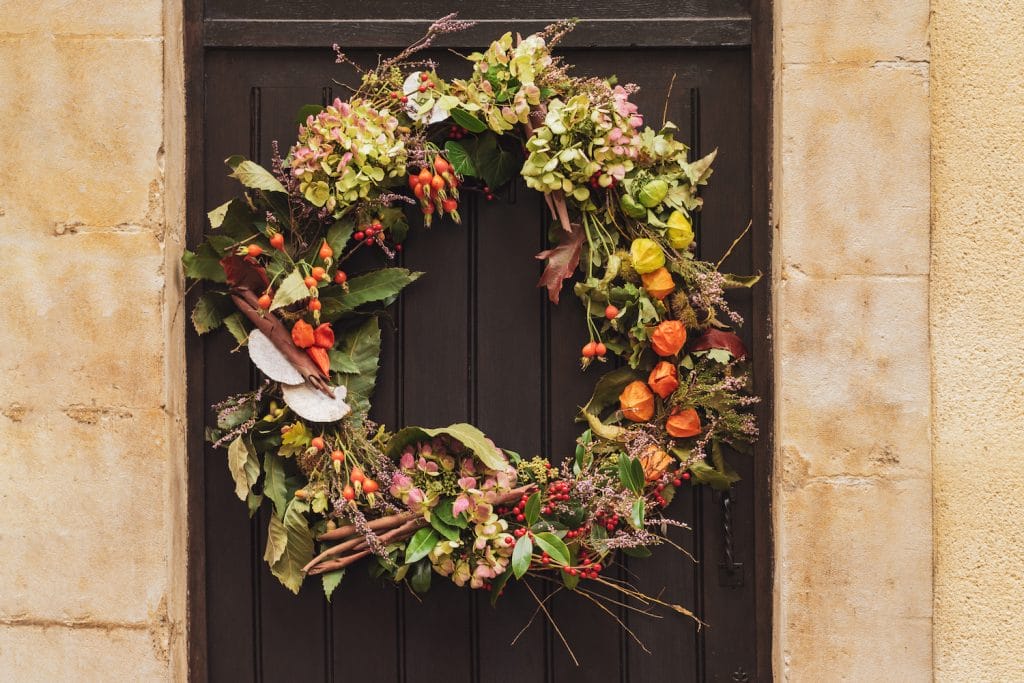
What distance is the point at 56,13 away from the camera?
6.02 ft

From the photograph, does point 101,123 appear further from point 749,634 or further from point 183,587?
point 749,634

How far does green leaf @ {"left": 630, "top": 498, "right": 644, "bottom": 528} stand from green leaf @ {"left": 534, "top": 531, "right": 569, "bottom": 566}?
0.17m

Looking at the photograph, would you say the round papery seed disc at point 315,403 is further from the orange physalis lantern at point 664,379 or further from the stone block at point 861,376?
the stone block at point 861,376

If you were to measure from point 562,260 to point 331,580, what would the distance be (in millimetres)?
992

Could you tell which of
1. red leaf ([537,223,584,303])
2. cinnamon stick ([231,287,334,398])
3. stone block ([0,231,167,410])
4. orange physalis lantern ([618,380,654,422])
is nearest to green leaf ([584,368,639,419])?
orange physalis lantern ([618,380,654,422])

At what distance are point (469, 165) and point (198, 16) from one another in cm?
84

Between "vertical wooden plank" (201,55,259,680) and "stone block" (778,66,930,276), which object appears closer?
"stone block" (778,66,930,276)

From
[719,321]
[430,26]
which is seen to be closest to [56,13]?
[430,26]

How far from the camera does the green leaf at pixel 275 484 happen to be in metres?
1.83

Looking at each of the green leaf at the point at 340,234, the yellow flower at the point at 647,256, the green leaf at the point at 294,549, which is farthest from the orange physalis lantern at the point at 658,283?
the green leaf at the point at 294,549

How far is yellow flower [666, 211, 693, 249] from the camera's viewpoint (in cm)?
181

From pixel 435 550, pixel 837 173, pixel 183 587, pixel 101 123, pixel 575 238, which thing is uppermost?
pixel 101 123

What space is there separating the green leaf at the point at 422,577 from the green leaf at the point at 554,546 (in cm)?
28

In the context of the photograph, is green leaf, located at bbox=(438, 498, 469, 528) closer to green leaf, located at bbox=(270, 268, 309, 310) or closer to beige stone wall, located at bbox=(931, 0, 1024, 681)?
green leaf, located at bbox=(270, 268, 309, 310)
